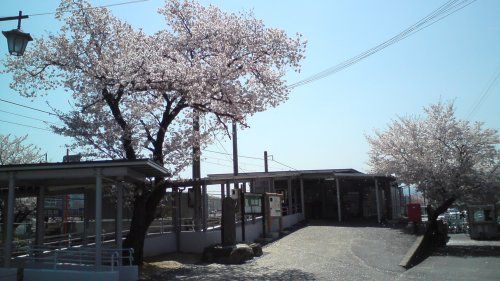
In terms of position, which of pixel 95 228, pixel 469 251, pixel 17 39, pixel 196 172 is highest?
pixel 17 39

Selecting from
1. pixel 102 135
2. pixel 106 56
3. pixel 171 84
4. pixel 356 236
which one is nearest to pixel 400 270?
pixel 356 236

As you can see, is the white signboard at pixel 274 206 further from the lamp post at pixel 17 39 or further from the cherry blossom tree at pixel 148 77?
the lamp post at pixel 17 39

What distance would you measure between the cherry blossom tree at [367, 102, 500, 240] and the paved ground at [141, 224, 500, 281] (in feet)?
10.3

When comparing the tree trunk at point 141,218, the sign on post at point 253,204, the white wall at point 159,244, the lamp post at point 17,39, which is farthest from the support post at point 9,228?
the sign on post at point 253,204

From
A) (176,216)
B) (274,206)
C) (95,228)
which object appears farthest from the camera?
(274,206)

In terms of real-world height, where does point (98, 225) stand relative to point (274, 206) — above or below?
below

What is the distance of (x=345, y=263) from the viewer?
16.3 m

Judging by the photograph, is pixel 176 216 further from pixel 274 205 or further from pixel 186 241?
pixel 274 205

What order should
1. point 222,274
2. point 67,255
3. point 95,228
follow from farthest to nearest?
1. point 222,274
2. point 67,255
3. point 95,228

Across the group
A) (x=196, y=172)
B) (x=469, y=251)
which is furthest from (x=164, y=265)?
(x=469, y=251)

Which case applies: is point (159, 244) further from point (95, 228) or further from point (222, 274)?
point (95, 228)

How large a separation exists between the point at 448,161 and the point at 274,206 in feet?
29.7

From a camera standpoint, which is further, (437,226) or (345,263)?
(437,226)

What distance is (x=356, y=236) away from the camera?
22.9 meters
